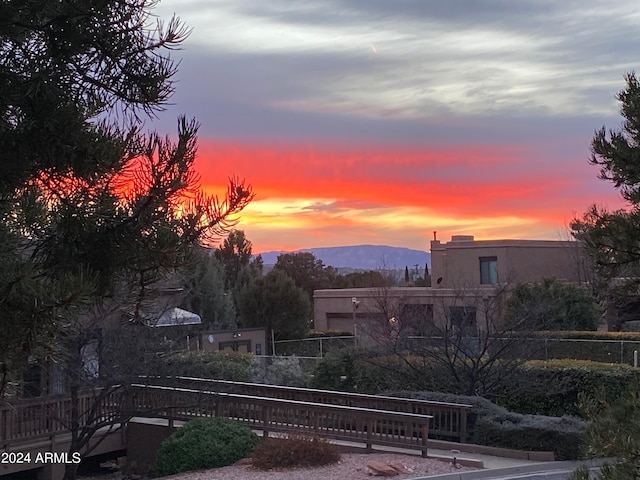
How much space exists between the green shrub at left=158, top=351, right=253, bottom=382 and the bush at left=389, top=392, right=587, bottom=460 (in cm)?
615

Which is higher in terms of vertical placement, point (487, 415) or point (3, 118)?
point (3, 118)

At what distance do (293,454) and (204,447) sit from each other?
1686 mm

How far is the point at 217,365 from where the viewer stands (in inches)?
805

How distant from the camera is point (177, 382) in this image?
16250mm

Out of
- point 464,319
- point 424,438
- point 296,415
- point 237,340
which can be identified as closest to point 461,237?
point 237,340

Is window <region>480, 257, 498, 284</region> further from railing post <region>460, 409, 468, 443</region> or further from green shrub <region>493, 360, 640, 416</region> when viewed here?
railing post <region>460, 409, 468, 443</region>

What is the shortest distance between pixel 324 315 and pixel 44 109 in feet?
130

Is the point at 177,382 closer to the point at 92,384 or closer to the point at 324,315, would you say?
the point at 92,384

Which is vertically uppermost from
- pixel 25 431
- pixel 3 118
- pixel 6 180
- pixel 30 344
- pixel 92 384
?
pixel 3 118

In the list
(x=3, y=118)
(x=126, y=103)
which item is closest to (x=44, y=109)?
(x=3, y=118)

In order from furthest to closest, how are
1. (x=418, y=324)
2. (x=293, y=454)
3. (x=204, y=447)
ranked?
(x=418, y=324), (x=204, y=447), (x=293, y=454)

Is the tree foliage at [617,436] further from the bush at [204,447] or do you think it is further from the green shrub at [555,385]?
the green shrub at [555,385]

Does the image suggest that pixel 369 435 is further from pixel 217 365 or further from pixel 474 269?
pixel 474 269

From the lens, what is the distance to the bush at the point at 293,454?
1255 cm
